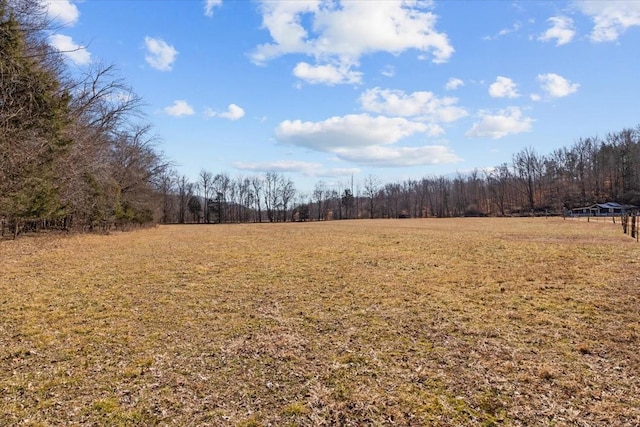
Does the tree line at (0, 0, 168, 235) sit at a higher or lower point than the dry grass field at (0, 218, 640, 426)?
higher

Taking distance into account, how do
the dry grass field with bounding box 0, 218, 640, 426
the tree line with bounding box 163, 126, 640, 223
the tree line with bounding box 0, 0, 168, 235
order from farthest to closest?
the tree line with bounding box 163, 126, 640, 223
the tree line with bounding box 0, 0, 168, 235
the dry grass field with bounding box 0, 218, 640, 426

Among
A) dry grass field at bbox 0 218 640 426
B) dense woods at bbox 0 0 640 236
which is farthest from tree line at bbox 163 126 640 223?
dry grass field at bbox 0 218 640 426

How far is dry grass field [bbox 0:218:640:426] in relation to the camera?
3.66 metres

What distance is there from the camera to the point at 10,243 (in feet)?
59.2

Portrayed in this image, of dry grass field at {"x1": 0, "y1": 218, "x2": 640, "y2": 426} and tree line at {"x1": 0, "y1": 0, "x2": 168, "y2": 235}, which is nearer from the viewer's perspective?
dry grass field at {"x1": 0, "y1": 218, "x2": 640, "y2": 426}

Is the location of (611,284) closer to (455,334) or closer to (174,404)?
(455,334)

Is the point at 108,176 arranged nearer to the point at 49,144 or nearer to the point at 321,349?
the point at 49,144

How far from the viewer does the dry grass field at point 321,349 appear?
366 centimetres

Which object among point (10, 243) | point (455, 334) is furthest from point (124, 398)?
point (10, 243)

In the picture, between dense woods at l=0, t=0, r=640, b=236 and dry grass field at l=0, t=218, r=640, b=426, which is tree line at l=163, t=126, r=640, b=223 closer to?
dense woods at l=0, t=0, r=640, b=236

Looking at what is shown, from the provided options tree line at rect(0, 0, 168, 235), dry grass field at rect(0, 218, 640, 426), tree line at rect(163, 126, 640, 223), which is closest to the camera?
dry grass field at rect(0, 218, 640, 426)

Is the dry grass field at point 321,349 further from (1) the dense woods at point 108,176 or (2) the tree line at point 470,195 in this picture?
(2) the tree line at point 470,195

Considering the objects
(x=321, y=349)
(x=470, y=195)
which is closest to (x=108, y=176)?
(x=321, y=349)

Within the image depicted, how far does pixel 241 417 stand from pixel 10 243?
68.1 ft
